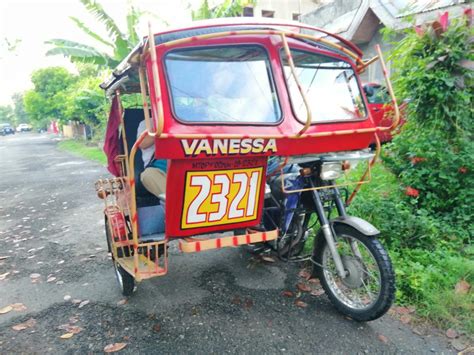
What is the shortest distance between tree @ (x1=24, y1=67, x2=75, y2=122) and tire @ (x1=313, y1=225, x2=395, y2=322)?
26.9 meters

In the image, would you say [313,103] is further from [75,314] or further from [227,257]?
[75,314]

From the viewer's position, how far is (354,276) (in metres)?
2.85

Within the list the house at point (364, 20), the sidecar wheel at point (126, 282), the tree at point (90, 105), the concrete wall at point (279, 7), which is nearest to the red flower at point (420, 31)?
the sidecar wheel at point (126, 282)

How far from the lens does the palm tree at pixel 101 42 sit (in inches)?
320

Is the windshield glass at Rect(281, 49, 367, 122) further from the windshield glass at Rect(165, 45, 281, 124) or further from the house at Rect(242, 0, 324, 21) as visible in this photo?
the house at Rect(242, 0, 324, 21)

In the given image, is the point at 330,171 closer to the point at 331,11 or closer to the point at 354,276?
the point at 354,276

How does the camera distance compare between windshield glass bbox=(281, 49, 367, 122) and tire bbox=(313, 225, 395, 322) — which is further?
windshield glass bbox=(281, 49, 367, 122)

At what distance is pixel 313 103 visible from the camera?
2.87 m

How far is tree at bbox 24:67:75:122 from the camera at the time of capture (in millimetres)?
26172

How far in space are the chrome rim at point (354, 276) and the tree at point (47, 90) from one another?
26.9 metres

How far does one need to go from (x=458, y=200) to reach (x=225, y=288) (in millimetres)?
2903

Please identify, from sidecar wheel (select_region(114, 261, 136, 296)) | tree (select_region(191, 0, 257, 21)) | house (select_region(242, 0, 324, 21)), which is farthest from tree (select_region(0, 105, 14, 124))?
sidecar wheel (select_region(114, 261, 136, 296))

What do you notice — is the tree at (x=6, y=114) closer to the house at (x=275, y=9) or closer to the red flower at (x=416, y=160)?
the house at (x=275, y=9)

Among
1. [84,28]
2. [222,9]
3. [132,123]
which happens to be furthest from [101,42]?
[132,123]
